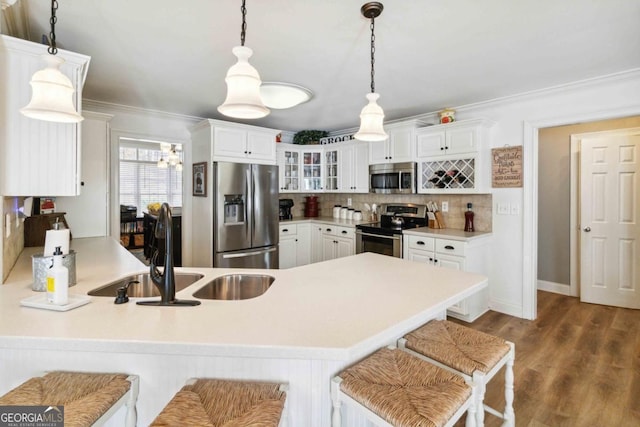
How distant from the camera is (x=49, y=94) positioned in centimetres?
127

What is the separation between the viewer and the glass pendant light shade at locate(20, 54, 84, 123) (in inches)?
49.3

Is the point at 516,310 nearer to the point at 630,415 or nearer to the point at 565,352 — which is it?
the point at 565,352

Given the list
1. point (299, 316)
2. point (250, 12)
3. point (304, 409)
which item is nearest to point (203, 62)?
point (250, 12)

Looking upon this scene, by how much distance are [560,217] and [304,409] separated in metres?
4.51

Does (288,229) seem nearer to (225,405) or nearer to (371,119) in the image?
(371,119)

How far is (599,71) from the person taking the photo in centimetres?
268

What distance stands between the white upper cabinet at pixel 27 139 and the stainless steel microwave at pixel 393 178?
331cm

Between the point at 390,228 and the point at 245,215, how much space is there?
1.82m

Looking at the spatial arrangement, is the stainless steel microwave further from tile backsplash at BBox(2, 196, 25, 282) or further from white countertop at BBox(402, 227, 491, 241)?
tile backsplash at BBox(2, 196, 25, 282)

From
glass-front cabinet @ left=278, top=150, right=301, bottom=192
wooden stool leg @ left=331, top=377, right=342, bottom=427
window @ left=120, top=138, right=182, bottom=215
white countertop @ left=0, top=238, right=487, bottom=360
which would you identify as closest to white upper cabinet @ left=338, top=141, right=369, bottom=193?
glass-front cabinet @ left=278, top=150, right=301, bottom=192

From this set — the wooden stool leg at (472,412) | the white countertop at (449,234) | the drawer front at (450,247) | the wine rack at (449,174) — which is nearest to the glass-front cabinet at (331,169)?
the wine rack at (449,174)

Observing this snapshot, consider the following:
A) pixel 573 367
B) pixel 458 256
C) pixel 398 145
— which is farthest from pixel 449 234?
pixel 573 367

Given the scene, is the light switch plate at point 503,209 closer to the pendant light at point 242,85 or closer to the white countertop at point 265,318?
the white countertop at point 265,318

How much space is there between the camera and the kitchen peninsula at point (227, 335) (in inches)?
39.4
